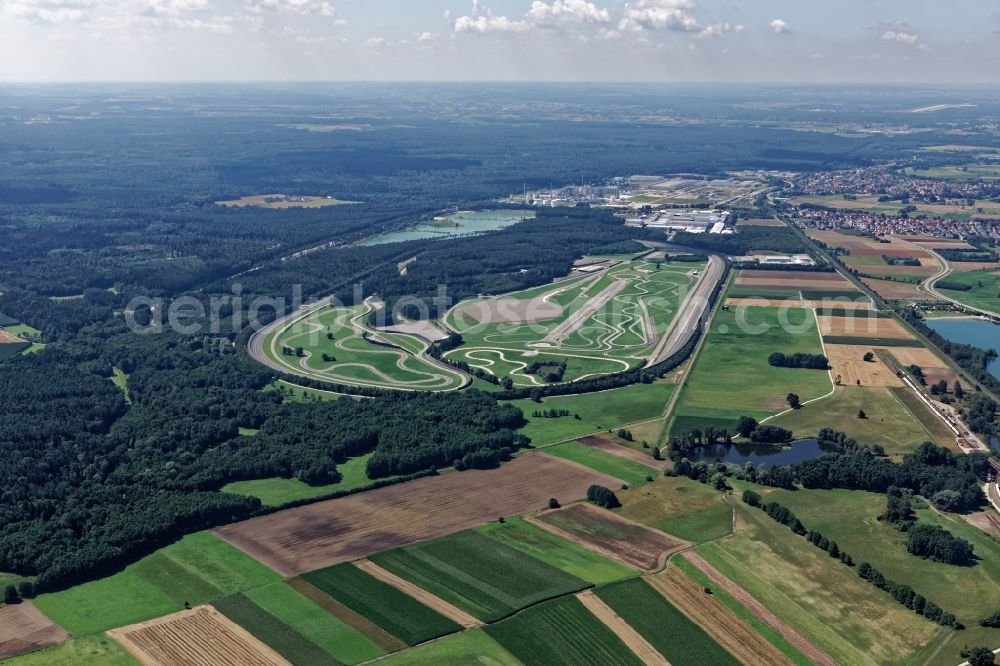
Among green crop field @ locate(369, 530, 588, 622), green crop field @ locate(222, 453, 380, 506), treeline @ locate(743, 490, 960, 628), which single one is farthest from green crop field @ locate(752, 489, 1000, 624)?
green crop field @ locate(222, 453, 380, 506)

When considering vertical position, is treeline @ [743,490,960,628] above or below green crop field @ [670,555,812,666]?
above

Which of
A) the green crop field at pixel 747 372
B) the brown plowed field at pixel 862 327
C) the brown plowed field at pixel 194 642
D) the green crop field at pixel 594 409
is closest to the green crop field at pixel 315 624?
the brown plowed field at pixel 194 642

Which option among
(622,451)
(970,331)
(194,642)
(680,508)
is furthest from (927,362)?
(194,642)

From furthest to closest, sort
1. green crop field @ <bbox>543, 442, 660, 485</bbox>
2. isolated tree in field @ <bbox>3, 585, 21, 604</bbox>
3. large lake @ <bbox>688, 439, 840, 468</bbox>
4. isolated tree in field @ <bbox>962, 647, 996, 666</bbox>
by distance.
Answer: large lake @ <bbox>688, 439, 840, 468</bbox> → green crop field @ <bbox>543, 442, 660, 485</bbox> → isolated tree in field @ <bbox>3, 585, 21, 604</bbox> → isolated tree in field @ <bbox>962, 647, 996, 666</bbox>

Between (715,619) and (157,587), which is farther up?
(715,619)

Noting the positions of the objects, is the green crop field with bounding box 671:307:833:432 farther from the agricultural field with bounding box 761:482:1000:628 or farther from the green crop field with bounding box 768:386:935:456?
the agricultural field with bounding box 761:482:1000:628

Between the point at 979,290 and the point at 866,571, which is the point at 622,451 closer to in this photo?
the point at 866,571
